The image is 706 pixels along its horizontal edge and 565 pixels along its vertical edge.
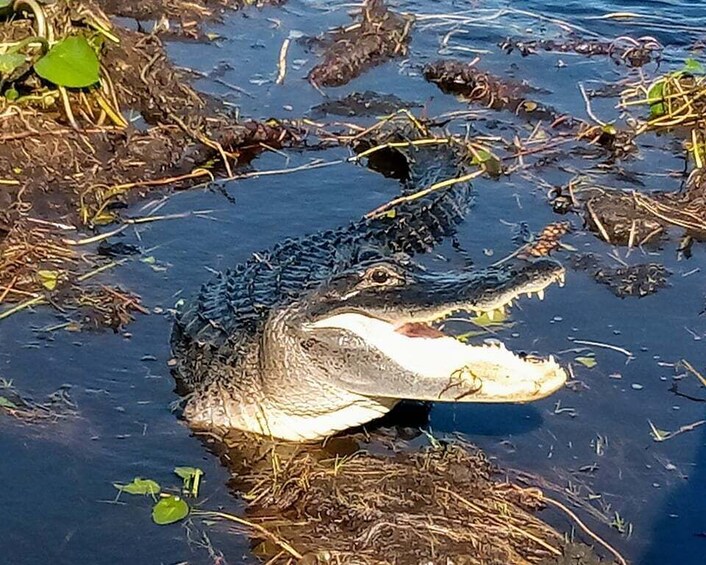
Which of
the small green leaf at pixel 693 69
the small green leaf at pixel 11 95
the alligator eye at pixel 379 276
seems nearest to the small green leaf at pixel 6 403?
the alligator eye at pixel 379 276

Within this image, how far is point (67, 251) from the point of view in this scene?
5312 mm

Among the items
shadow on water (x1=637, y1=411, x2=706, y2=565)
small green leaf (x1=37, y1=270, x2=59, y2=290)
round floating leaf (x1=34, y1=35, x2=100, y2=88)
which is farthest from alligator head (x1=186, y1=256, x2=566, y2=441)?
round floating leaf (x1=34, y1=35, x2=100, y2=88)

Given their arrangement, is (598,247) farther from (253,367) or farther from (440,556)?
(440,556)

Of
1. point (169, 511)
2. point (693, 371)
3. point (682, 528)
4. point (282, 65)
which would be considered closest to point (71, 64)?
point (282, 65)

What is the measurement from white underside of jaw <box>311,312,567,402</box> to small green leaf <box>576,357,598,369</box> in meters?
0.93

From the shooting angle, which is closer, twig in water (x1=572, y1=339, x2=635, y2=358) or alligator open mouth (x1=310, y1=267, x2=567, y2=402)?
alligator open mouth (x1=310, y1=267, x2=567, y2=402)

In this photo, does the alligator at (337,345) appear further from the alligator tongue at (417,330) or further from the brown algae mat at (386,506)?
the brown algae mat at (386,506)

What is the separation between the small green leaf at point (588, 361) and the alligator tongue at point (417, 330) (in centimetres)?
96

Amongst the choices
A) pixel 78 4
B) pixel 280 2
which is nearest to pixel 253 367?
pixel 78 4

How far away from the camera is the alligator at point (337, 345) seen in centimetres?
371

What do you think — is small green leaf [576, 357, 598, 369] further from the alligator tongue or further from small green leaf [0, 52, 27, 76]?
small green leaf [0, 52, 27, 76]

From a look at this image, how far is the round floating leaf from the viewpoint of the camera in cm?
612

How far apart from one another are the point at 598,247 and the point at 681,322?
2.49 feet

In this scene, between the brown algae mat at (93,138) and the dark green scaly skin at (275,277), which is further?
the brown algae mat at (93,138)
